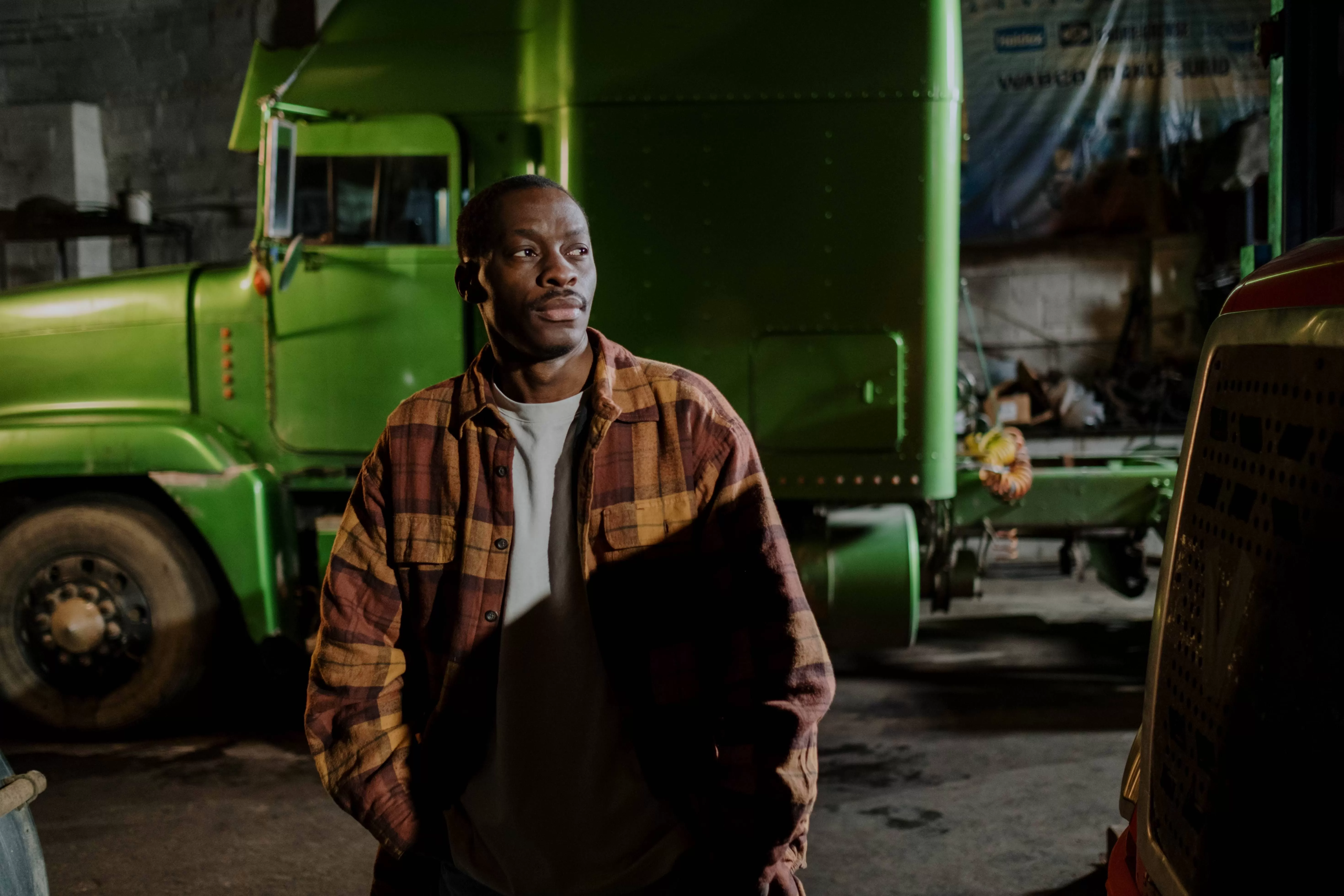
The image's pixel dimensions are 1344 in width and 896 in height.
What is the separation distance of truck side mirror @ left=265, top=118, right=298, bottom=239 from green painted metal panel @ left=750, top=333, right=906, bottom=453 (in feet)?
6.59

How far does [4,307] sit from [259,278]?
1.29m

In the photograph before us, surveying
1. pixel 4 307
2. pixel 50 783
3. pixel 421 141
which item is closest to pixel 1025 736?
pixel 421 141

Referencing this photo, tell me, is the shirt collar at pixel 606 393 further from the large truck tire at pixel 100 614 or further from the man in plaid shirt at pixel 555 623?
the large truck tire at pixel 100 614

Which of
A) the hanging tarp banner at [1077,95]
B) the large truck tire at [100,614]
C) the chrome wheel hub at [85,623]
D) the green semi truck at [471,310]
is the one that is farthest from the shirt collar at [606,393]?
the hanging tarp banner at [1077,95]

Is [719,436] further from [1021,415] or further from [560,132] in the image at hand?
[1021,415]

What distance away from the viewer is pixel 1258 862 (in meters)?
1.25

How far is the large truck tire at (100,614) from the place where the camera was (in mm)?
4527

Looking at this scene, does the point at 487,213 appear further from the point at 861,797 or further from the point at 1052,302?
the point at 1052,302

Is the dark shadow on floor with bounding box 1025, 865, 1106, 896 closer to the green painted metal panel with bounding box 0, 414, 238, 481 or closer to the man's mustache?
the man's mustache

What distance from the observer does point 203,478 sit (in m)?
4.50

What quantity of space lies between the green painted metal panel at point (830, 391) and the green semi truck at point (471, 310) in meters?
0.01

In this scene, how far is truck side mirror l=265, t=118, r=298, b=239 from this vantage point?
4402 millimetres

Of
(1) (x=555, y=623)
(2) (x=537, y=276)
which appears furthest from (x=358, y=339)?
(1) (x=555, y=623)

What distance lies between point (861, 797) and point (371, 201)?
3115 millimetres
